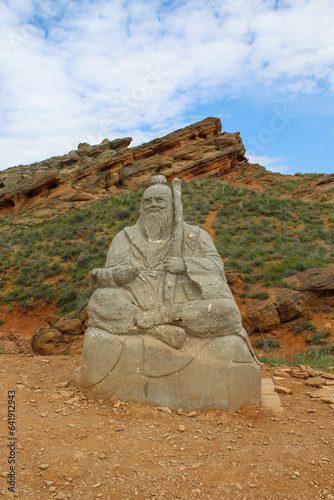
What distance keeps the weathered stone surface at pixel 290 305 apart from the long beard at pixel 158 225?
617cm

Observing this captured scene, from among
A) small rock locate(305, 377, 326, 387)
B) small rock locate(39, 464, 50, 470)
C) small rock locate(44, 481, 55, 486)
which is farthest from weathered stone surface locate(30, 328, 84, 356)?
small rock locate(44, 481, 55, 486)

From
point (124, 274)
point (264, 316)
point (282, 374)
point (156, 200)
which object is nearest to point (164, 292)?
point (124, 274)

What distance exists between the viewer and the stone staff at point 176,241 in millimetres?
4656

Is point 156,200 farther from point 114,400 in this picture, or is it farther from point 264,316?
point 264,316

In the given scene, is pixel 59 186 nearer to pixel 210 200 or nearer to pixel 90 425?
pixel 210 200

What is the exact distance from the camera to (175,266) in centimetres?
469

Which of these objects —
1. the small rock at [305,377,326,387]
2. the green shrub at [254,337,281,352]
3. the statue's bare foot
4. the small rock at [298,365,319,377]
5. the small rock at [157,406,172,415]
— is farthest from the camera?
the green shrub at [254,337,281,352]

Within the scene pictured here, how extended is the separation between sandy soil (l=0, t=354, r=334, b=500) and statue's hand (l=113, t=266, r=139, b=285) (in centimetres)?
146

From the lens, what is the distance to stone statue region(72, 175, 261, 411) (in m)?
4.10

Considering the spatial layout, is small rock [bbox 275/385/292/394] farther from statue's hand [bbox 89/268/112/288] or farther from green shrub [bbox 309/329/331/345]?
green shrub [bbox 309/329/331/345]

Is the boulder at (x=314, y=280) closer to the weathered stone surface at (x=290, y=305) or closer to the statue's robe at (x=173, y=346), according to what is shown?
the weathered stone surface at (x=290, y=305)

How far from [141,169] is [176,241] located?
79.9 feet

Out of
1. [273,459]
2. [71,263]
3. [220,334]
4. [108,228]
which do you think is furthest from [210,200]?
[273,459]

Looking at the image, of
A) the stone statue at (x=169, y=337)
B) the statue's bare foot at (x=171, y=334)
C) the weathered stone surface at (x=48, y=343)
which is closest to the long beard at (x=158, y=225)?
the stone statue at (x=169, y=337)
